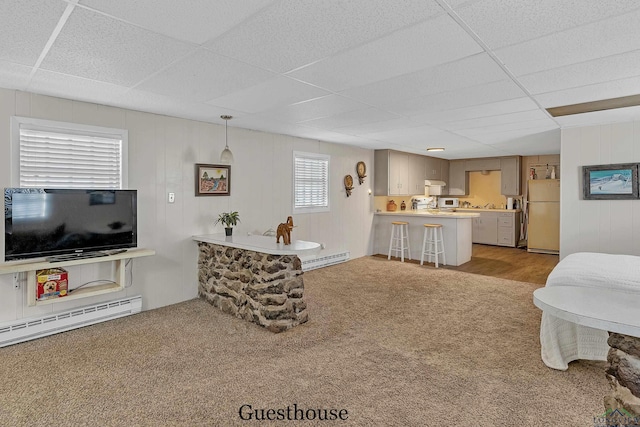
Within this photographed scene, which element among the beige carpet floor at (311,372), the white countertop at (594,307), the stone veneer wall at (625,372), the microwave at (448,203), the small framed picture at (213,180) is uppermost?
the small framed picture at (213,180)

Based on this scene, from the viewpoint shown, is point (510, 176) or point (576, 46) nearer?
point (576, 46)

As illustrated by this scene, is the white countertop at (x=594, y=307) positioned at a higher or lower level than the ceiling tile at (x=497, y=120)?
lower

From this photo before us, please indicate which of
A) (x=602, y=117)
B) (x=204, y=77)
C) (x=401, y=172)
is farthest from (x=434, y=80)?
(x=401, y=172)

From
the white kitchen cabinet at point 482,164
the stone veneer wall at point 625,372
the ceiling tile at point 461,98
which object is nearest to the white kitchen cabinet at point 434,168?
the white kitchen cabinet at point 482,164

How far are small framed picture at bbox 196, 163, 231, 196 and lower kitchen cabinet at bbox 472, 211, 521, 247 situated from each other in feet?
22.0

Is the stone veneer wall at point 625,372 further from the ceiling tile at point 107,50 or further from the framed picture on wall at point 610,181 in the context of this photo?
the framed picture on wall at point 610,181

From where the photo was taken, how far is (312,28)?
193 cm

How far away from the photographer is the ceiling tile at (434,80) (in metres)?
2.45

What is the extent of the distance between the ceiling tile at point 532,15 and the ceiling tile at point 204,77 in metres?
1.51

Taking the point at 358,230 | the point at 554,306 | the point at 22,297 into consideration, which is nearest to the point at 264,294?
the point at 22,297

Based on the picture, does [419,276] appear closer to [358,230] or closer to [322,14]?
[358,230]

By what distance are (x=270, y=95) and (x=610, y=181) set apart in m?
4.34

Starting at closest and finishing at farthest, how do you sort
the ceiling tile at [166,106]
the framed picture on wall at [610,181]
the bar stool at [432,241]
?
the ceiling tile at [166,106]
the framed picture on wall at [610,181]
the bar stool at [432,241]

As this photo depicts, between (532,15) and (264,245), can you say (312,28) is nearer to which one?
(532,15)
